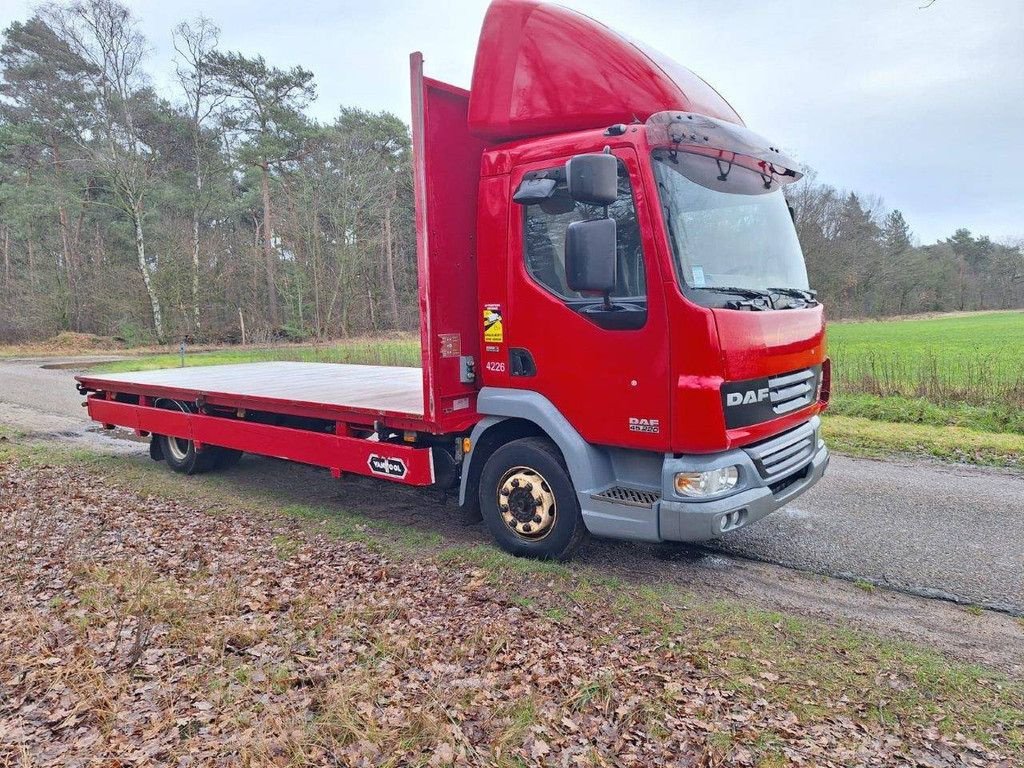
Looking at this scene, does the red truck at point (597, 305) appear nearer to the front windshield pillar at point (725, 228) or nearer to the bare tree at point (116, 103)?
the front windshield pillar at point (725, 228)

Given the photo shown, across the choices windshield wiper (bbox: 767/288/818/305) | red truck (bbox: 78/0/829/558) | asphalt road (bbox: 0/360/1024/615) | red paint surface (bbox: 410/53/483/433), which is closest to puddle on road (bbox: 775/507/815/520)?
asphalt road (bbox: 0/360/1024/615)

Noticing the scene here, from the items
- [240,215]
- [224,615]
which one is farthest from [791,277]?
[240,215]

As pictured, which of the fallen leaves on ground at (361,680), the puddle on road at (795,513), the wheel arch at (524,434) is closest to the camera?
the fallen leaves on ground at (361,680)

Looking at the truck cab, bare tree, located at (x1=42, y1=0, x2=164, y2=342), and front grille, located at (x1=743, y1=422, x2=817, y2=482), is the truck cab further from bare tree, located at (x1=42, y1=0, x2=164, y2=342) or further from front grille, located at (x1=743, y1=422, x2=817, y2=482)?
bare tree, located at (x1=42, y1=0, x2=164, y2=342)

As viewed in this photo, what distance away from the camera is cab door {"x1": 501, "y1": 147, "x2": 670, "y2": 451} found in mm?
3775

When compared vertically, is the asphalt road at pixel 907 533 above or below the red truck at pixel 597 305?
below

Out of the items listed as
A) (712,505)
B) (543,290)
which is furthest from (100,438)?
(712,505)

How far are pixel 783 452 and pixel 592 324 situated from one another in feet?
5.04

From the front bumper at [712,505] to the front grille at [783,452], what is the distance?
0.17ft

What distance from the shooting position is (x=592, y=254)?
3674mm

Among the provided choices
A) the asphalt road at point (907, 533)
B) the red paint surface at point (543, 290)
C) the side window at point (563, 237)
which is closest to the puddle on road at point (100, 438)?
the red paint surface at point (543, 290)

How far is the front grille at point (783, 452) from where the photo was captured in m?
3.98

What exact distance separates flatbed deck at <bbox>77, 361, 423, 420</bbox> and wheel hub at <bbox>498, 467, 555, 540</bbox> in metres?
0.83

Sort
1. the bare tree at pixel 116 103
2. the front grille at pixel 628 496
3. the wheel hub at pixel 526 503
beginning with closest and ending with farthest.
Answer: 1. the front grille at pixel 628 496
2. the wheel hub at pixel 526 503
3. the bare tree at pixel 116 103
